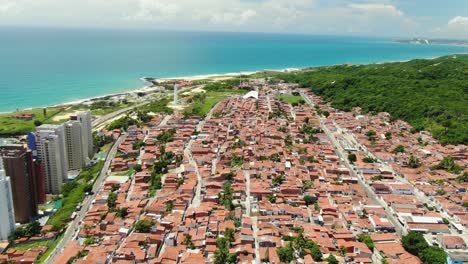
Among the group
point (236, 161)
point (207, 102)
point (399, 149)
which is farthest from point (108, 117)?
point (399, 149)

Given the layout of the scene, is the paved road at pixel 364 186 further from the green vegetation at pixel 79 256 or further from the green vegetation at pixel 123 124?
the green vegetation at pixel 123 124

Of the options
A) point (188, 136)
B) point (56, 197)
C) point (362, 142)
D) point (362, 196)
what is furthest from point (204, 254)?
point (362, 142)

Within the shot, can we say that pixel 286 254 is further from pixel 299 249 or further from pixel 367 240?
pixel 367 240

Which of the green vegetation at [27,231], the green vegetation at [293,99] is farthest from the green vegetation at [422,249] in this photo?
the green vegetation at [293,99]

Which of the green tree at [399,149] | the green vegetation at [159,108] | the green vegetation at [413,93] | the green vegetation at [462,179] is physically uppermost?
the green vegetation at [413,93]

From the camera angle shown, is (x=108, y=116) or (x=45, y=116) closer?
(x=45, y=116)

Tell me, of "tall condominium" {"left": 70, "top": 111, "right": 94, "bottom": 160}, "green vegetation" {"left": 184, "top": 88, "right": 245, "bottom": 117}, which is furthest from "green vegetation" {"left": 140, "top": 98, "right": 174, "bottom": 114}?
"tall condominium" {"left": 70, "top": 111, "right": 94, "bottom": 160}
